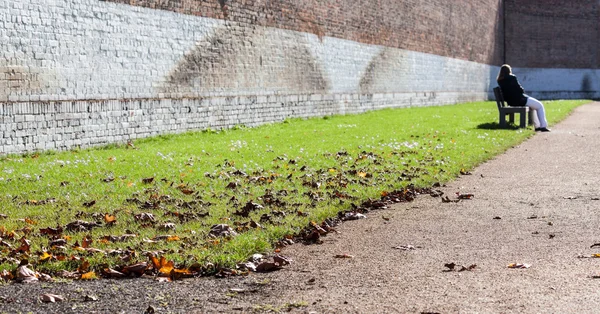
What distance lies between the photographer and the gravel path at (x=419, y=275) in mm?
4609

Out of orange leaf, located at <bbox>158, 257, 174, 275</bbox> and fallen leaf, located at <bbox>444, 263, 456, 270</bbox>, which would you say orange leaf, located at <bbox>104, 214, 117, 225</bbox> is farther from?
fallen leaf, located at <bbox>444, 263, 456, 270</bbox>

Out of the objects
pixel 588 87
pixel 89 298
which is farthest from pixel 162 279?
pixel 588 87

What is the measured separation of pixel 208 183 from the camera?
963 cm

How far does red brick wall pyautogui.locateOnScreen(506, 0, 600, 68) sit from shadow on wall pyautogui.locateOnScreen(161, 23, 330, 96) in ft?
81.1

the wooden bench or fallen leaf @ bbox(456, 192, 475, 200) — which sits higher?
the wooden bench

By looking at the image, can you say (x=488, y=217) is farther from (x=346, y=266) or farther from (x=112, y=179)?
(x=112, y=179)

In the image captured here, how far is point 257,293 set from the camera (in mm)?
4953

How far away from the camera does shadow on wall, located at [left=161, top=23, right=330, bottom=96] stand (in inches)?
722

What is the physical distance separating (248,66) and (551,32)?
30974 millimetres

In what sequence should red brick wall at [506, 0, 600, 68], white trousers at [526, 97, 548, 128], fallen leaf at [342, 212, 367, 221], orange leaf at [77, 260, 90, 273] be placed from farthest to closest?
red brick wall at [506, 0, 600, 68]
white trousers at [526, 97, 548, 128]
fallen leaf at [342, 212, 367, 221]
orange leaf at [77, 260, 90, 273]

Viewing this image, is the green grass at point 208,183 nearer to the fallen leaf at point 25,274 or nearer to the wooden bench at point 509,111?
the fallen leaf at point 25,274

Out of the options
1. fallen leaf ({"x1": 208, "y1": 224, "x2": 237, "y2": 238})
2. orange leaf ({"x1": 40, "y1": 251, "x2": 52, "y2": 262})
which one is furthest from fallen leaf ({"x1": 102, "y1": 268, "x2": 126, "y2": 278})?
fallen leaf ({"x1": 208, "y1": 224, "x2": 237, "y2": 238})

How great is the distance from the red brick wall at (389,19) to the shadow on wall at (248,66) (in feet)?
1.28

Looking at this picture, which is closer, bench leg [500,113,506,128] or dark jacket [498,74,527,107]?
dark jacket [498,74,527,107]
